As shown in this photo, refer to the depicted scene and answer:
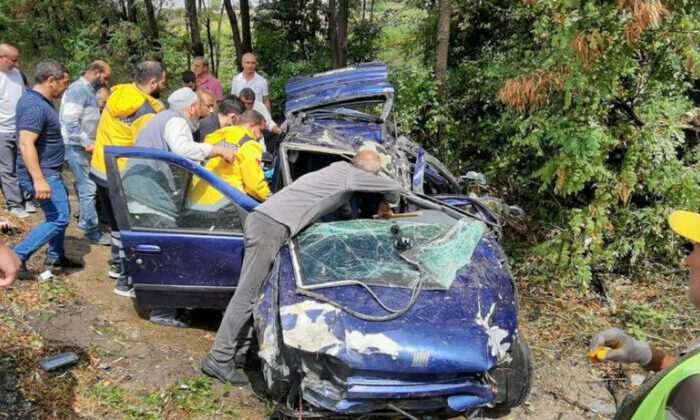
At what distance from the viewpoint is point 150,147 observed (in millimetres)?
4402

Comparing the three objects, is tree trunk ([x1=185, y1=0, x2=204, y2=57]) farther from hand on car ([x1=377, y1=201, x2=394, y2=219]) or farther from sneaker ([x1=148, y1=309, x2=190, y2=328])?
hand on car ([x1=377, y1=201, x2=394, y2=219])

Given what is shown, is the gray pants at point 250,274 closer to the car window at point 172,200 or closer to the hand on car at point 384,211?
the car window at point 172,200

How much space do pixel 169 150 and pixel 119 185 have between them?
20.5 inches

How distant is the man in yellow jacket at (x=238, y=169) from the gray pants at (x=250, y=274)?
0.52 m

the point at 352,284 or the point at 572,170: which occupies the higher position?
the point at 572,170

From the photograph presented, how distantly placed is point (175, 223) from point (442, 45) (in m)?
4.65

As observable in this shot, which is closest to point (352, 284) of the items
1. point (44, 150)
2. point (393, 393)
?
point (393, 393)

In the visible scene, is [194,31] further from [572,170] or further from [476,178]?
[572,170]

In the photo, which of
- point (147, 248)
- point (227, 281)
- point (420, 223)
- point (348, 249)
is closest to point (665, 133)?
point (420, 223)

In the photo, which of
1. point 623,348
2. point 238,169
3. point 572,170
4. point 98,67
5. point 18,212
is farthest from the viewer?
point 18,212

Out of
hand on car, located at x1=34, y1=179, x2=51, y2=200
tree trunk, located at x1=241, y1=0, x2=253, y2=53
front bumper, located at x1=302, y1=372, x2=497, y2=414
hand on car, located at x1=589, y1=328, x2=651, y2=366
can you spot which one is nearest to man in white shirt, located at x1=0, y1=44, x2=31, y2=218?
hand on car, located at x1=34, y1=179, x2=51, y2=200

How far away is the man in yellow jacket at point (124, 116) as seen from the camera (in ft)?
16.0

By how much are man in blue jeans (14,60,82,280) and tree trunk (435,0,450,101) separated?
455 cm

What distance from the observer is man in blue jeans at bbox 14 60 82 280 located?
4.55 m
